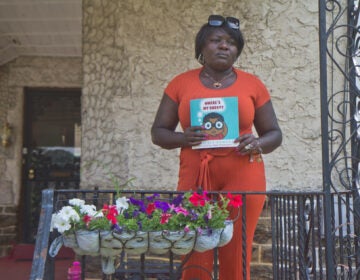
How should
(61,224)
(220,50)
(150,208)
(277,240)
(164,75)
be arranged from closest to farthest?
(61,224), (150,208), (220,50), (277,240), (164,75)

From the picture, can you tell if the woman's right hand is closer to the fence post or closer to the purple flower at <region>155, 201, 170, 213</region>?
the purple flower at <region>155, 201, 170, 213</region>

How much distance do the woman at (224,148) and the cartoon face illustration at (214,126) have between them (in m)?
0.04

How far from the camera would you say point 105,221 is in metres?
1.88

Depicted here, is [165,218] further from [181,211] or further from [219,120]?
[219,120]

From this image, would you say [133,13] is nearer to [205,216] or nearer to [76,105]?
[205,216]

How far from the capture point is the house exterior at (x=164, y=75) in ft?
13.4

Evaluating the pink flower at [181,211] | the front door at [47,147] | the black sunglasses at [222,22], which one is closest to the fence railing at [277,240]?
the pink flower at [181,211]

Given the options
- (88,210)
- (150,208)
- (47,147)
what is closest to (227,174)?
(150,208)

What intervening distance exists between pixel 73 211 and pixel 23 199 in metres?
5.36

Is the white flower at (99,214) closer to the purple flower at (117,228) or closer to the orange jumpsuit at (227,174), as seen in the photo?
the purple flower at (117,228)

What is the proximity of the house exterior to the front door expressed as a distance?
297cm

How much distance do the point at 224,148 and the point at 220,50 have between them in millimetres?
479

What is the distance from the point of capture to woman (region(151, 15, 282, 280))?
7.27ft

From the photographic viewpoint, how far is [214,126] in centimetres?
221
